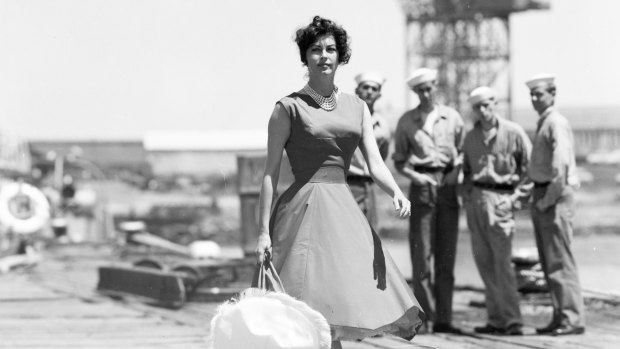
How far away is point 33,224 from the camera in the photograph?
77.8 feet

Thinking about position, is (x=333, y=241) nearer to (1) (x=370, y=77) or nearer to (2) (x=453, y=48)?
(1) (x=370, y=77)

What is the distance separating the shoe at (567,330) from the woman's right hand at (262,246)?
3337 mm

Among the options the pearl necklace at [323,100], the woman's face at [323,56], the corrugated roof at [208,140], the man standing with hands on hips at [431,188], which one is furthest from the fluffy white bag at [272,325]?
the corrugated roof at [208,140]

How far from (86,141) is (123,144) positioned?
374 cm

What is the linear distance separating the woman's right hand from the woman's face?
794 millimetres

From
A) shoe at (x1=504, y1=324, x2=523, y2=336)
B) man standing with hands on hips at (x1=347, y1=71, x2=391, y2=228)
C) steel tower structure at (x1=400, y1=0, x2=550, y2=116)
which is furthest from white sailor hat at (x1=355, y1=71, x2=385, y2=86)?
steel tower structure at (x1=400, y1=0, x2=550, y2=116)

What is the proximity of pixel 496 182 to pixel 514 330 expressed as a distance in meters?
1.01

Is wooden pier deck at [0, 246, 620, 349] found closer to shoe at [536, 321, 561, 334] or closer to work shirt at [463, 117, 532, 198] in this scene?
shoe at [536, 321, 561, 334]

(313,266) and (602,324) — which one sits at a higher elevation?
(313,266)

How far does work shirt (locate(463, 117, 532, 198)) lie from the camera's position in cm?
932

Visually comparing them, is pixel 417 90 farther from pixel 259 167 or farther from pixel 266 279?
pixel 259 167

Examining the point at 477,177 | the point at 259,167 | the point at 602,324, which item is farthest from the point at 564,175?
the point at 259,167

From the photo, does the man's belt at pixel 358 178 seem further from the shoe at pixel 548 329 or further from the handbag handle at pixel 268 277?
the handbag handle at pixel 268 277

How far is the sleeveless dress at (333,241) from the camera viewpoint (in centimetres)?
612
